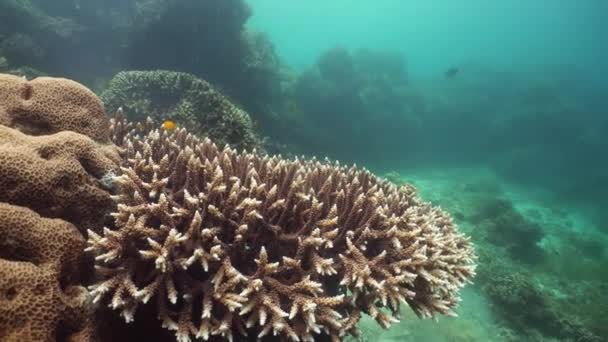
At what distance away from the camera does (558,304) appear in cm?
1217

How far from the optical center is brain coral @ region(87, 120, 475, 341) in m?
2.74

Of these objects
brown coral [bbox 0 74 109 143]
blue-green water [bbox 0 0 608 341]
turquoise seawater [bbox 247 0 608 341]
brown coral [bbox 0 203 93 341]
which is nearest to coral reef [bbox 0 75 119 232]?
brown coral [bbox 0 74 109 143]

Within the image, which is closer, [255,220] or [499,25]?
[255,220]

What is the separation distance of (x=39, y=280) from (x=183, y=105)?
21.1ft

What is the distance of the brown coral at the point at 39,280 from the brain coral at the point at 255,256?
18 cm

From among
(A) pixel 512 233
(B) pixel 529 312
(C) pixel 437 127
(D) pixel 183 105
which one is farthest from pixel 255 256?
(C) pixel 437 127

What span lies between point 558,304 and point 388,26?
18301 centimetres

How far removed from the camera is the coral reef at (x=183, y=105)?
779 centimetres

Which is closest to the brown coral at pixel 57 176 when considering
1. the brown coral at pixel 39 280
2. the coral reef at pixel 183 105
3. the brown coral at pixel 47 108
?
the brown coral at pixel 39 280

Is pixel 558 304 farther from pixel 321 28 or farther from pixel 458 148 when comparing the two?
pixel 321 28

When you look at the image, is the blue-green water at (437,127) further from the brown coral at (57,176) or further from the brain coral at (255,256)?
the brown coral at (57,176)

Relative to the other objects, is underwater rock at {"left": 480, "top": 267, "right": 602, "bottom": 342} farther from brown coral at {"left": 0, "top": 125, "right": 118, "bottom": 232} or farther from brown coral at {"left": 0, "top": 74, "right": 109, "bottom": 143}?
brown coral at {"left": 0, "top": 74, "right": 109, "bottom": 143}

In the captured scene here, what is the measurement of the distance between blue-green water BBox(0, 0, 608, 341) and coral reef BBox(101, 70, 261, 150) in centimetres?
10

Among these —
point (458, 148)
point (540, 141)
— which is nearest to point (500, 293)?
point (458, 148)
